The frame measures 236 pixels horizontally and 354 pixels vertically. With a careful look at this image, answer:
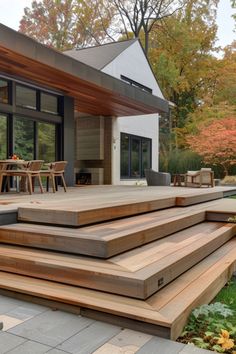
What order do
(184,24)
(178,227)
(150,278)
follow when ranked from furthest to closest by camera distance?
(184,24) → (178,227) → (150,278)

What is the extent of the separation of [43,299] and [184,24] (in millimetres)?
21782

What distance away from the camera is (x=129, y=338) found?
2.24 meters

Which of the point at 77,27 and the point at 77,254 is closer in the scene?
the point at 77,254

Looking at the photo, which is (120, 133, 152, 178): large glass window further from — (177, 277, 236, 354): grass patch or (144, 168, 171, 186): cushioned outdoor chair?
(177, 277, 236, 354): grass patch

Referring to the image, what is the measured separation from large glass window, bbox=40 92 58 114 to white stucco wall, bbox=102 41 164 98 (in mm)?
3666

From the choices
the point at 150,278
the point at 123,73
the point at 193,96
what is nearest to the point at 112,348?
the point at 150,278

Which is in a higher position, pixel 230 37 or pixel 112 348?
pixel 230 37

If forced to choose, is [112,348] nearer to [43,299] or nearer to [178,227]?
[43,299]

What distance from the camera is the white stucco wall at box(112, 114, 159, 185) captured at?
12297 mm

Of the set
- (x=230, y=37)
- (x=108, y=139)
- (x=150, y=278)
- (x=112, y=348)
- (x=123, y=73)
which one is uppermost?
(x=230, y=37)

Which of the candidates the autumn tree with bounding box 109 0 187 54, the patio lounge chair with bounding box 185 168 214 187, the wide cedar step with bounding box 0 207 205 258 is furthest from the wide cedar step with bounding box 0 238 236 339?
the autumn tree with bounding box 109 0 187 54

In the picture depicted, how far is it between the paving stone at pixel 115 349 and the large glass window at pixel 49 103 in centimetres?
712

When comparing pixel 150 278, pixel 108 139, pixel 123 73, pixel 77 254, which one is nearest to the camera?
pixel 150 278

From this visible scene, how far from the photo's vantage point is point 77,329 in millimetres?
2336
